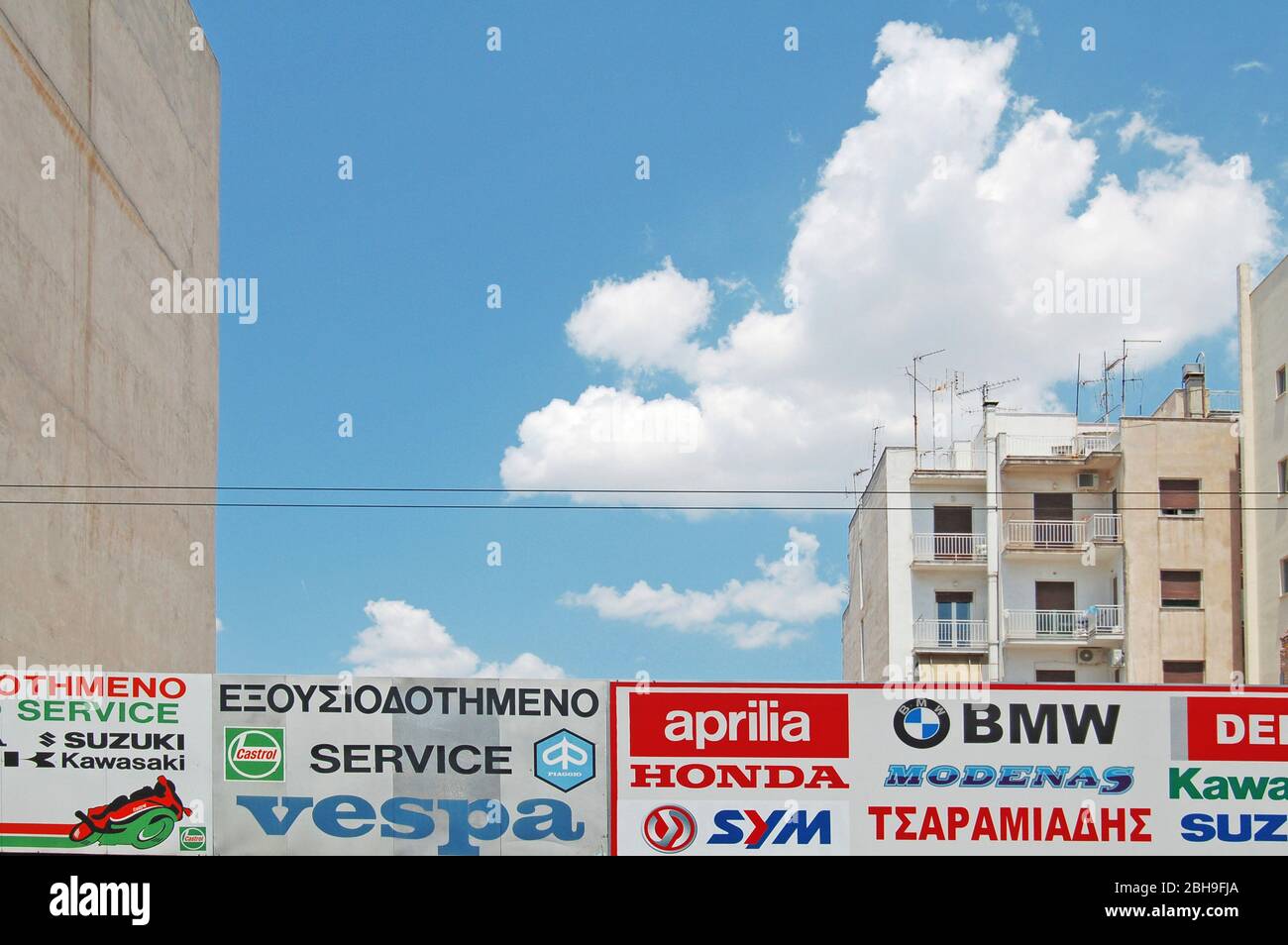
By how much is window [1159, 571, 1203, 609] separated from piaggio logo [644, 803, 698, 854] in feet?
108

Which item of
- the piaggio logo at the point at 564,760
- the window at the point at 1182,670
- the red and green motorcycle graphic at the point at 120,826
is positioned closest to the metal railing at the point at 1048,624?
the window at the point at 1182,670

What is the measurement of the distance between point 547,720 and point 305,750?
8.63 feet

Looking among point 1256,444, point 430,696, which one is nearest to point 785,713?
point 430,696

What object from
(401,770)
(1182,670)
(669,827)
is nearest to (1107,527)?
(1182,670)

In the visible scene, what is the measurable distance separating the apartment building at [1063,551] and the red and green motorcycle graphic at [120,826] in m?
32.2

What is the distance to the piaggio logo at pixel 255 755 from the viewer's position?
53.7 ft

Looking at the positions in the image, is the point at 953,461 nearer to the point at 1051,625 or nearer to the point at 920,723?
the point at 1051,625

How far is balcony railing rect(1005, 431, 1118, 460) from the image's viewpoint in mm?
48625

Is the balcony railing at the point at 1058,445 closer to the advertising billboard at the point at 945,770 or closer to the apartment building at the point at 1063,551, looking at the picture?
the apartment building at the point at 1063,551

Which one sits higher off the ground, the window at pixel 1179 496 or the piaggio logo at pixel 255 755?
the window at pixel 1179 496

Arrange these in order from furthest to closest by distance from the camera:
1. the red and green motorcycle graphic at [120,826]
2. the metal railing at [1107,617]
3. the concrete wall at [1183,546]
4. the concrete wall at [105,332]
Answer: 1. the metal railing at [1107,617]
2. the concrete wall at [1183,546]
3. the concrete wall at [105,332]
4. the red and green motorcycle graphic at [120,826]

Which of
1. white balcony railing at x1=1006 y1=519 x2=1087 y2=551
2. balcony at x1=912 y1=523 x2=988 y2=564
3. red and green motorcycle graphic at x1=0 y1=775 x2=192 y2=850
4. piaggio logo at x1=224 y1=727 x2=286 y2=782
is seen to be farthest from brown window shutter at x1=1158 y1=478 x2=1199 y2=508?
red and green motorcycle graphic at x1=0 y1=775 x2=192 y2=850

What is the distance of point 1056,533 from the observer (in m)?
48.1

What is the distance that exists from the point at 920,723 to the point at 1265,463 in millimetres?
26915
